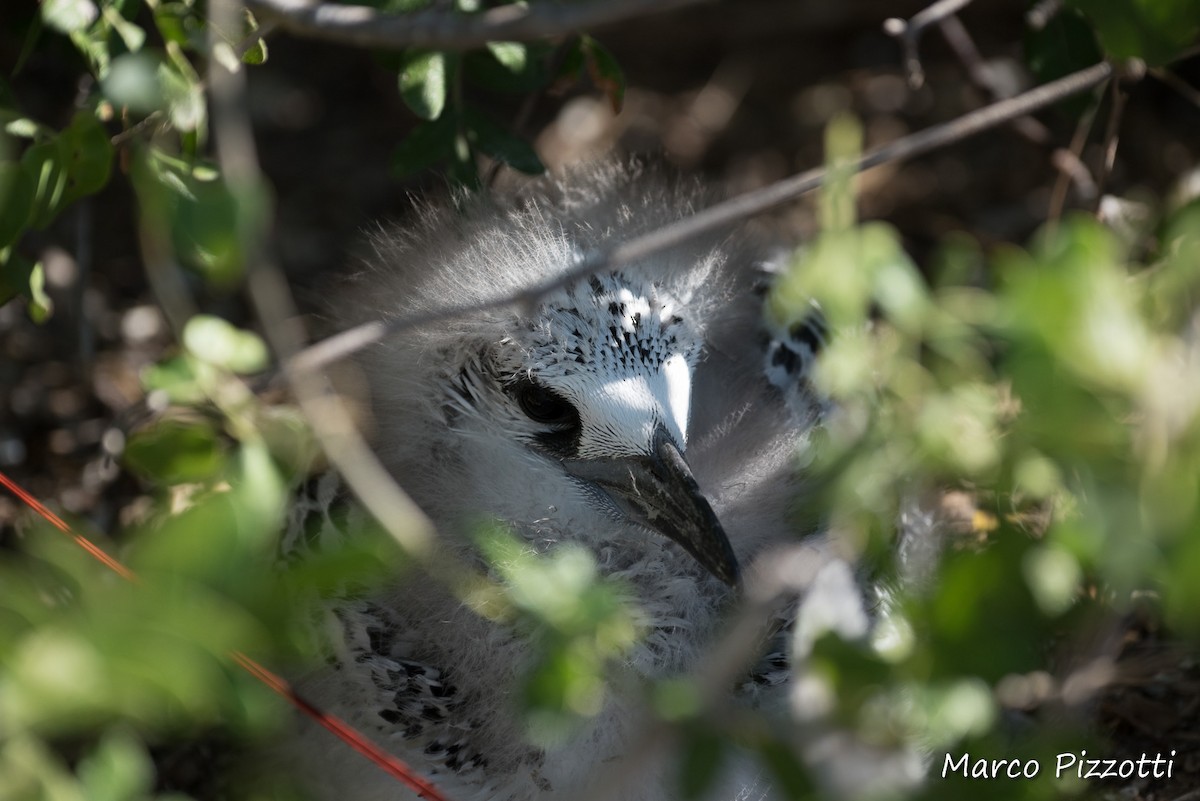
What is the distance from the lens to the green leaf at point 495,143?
2.61 m

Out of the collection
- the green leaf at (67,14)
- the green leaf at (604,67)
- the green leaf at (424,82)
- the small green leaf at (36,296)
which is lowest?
the small green leaf at (36,296)

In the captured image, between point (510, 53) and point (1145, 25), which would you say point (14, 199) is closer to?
point (510, 53)

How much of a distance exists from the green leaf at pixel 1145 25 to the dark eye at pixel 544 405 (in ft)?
3.78

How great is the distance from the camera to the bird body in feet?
7.29

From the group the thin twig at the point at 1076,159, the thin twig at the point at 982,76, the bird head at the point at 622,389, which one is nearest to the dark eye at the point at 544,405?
the bird head at the point at 622,389

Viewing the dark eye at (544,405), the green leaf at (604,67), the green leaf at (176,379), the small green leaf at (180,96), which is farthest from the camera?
the green leaf at (604,67)

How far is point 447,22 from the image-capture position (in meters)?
1.61

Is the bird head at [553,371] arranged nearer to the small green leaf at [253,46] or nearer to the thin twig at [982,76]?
the small green leaf at [253,46]

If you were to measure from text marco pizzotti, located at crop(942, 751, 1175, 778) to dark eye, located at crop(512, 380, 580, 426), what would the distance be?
102 centimetres

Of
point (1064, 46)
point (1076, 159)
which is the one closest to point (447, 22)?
point (1064, 46)

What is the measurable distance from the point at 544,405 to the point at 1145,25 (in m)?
1.27

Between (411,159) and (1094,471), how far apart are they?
1.81 metres

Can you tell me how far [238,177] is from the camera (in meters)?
1.37

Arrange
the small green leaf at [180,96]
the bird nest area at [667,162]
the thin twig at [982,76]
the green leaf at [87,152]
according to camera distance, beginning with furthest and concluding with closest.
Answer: the thin twig at [982,76]
the bird nest area at [667,162]
the green leaf at [87,152]
the small green leaf at [180,96]
